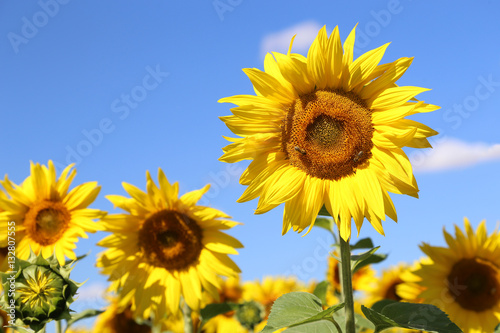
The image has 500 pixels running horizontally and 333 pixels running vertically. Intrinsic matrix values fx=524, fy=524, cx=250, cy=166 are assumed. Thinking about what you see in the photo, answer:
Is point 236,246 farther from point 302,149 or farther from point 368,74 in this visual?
point 368,74

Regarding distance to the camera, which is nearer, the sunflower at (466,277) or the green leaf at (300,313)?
the green leaf at (300,313)

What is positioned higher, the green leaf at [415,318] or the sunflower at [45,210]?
the sunflower at [45,210]

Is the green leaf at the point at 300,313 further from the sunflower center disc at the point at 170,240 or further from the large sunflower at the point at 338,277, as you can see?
the large sunflower at the point at 338,277

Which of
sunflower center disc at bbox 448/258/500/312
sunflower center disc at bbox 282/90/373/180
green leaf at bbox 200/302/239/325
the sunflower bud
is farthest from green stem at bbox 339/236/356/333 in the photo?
sunflower center disc at bbox 448/258/500/312

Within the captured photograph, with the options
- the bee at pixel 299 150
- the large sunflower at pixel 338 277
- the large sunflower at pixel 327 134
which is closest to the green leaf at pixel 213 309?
the large sunflower at pixel 327 134

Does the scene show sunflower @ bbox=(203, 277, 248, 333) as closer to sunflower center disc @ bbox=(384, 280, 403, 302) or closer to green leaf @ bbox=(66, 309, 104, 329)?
green leaf @ bbox=(66, 309, 104, 329)

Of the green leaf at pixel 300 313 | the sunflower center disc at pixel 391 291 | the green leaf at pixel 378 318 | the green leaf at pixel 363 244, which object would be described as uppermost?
the green leaf at pixel 363 244

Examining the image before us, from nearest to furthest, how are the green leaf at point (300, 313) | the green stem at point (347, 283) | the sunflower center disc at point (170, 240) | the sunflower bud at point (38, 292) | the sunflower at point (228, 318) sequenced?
the green leaf at point (300, 313)
the green stem at point (347, 283)
the sunflower bud at point (38, 292)
the sunflower center disc at point (170, 240)
the sunflower at point (228, 318)

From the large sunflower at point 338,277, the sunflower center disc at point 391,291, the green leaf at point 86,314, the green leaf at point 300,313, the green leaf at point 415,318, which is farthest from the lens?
the large sunflower at point 338,277
